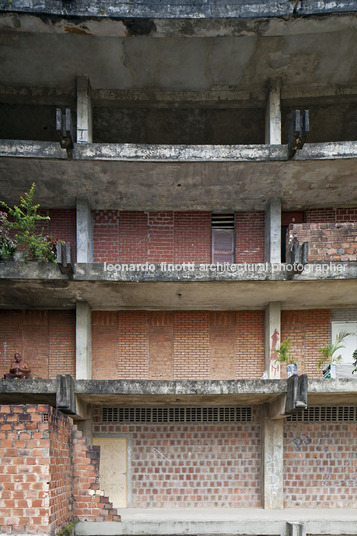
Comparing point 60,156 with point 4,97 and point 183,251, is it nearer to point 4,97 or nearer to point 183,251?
point 4,97

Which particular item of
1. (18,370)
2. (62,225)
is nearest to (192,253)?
(62,225)

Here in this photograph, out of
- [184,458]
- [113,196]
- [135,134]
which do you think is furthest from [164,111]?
[184,458]

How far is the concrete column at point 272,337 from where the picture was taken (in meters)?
10.3

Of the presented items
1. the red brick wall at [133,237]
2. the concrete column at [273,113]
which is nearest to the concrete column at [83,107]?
the red brick wall at [133,237]

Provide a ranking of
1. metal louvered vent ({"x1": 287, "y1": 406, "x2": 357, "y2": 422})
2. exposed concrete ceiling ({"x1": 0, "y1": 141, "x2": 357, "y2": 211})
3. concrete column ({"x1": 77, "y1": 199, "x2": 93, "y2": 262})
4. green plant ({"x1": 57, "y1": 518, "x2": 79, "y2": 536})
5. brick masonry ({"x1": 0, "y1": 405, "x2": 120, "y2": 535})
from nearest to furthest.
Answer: brick masonry ({"x1": 0, "y1": 405, "x2": 120, "y2": 535})
green plant ({"x1": 57, "y1": 518, "x2": 79, "y2": 536})
exposed concrete ceiling ({"x1": 0, "y1": 141, "x2": 357, "y2": 211})
concrete column ({"x1": 77, "y1": 199, "x2": 93, "y2": 262})
metal louvered vent ({"x1": 287, "y1": 406, "x2": 357, "y2": 422})

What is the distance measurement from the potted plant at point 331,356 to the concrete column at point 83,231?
6.37m

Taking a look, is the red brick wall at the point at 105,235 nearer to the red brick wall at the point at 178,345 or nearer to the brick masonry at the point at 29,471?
the red brick wall at the point at 178,345

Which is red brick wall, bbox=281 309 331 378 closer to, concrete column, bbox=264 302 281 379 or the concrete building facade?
the concrete building facade

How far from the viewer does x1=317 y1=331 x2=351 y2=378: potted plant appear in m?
10.0

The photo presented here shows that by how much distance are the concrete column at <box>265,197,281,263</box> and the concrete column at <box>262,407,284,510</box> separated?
411 centimetres

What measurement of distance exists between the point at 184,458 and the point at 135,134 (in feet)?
29.1

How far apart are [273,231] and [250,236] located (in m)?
0.83

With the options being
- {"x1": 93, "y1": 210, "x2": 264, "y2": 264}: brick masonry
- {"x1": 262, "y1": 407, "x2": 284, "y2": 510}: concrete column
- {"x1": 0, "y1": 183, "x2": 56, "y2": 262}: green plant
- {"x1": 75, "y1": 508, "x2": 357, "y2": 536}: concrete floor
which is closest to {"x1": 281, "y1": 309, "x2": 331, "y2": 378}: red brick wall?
{"x1": 262, "y1": 407, "x2": 284, "y2": 510}: concrete column

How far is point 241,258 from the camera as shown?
11.1m
